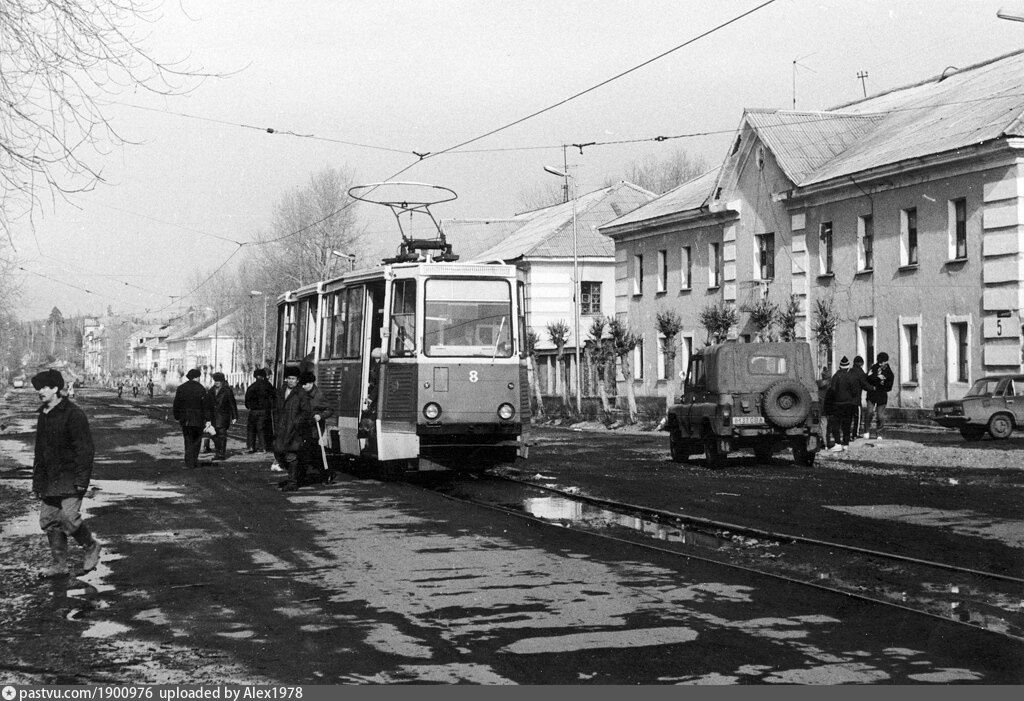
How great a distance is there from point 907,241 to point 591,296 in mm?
31615

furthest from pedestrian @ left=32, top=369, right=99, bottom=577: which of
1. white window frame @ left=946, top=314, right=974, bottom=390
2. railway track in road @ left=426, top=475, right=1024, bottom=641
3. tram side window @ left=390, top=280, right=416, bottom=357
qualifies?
white window frame @ left=946, top=314, right=974, bottom=390

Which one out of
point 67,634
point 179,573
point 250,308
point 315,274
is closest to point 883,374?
point 179,573

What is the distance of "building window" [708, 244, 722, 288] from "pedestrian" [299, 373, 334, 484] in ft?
86.5

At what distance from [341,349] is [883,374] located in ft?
42.5

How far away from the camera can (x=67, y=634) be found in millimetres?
7965

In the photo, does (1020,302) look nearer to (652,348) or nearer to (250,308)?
(652,348)

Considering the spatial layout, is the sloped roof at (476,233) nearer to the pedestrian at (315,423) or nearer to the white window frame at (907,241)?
the white window frame at (907,241)

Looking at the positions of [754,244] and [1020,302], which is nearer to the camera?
[1020,302]

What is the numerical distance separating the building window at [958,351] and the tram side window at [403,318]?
62.5 feet

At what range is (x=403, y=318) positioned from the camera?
1977 centimetres

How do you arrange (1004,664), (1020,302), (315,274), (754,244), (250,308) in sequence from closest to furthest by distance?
1. (1004,664)
2. (1020,302)
3. (754,244)
4. (315,274)
5. (250,308)

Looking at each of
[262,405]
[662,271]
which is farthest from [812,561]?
[662,271]

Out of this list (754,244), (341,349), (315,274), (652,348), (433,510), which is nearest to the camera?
(433,510)

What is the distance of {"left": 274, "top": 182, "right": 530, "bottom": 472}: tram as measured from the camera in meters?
19.4
